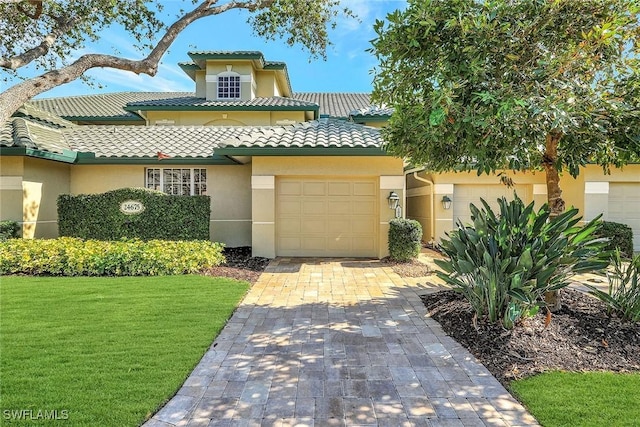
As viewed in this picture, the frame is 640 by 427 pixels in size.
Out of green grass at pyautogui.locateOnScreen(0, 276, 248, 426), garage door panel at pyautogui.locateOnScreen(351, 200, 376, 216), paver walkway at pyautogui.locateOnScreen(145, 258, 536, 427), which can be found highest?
garage door panel at pyautogui.locateOnScreen(351, 200, 376, 216)

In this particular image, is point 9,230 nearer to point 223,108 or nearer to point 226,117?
point 223,108

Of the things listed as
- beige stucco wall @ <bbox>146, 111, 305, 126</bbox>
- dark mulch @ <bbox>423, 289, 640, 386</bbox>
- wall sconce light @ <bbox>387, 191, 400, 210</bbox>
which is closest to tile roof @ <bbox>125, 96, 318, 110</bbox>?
beige stucco wall @ <bbox>146, 111, 305, 126</bbox>

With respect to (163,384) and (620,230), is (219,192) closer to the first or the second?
(163,384)

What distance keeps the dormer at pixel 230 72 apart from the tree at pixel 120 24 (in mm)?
6150

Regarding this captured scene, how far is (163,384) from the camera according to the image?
3.62 meters

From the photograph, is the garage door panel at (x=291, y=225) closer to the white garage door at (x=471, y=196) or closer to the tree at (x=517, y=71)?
the white garage door at (x=471, y=196)

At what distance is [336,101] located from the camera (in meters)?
24.2

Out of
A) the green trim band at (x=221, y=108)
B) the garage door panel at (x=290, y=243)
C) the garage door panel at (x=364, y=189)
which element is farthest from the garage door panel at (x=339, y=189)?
the green trim band at (x=221, y=108)

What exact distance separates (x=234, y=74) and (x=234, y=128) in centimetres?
530

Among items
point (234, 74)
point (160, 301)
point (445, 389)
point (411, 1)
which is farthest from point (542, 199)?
point (234, 74)

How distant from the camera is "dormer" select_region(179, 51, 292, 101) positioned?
60.8 feet

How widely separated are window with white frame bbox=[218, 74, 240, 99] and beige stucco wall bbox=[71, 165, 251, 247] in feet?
26.6

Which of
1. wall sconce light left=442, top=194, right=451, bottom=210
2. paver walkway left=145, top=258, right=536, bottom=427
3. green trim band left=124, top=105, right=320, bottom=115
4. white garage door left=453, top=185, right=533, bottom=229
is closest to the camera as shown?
paver walkway left=145, top=258, right=536, bottom=427

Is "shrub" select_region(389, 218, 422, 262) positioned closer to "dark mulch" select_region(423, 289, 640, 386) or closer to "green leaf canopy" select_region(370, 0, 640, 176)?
"dark mulch" select_region(423, 289, 640, 386)
